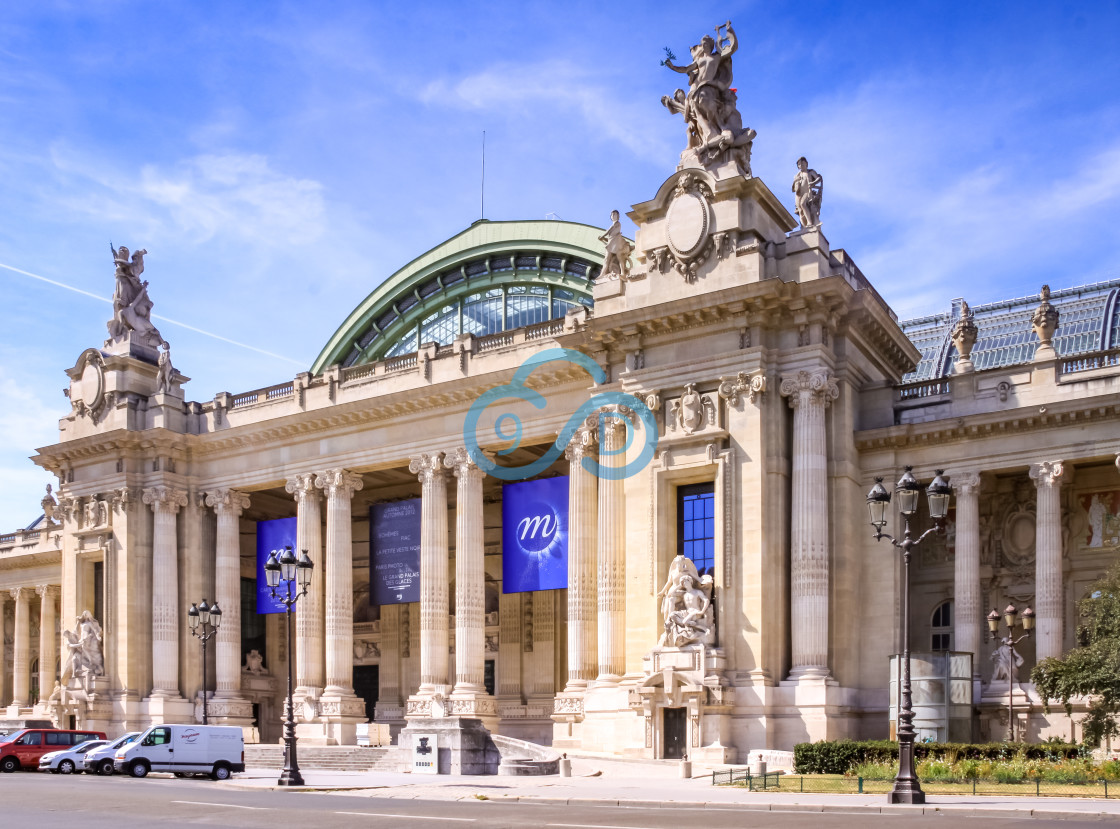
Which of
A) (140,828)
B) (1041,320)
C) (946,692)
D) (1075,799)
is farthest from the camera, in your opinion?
(1041,320)

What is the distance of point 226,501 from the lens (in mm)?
57750

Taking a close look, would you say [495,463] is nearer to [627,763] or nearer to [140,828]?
[627,763]

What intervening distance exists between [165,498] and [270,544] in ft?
17.7

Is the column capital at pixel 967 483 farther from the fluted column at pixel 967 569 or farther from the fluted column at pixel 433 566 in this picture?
the fluted column at pixel 433 566

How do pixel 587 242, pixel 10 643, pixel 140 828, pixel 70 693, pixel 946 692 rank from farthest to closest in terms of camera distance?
pixel 10 643, pixel 587 242, pixel 70 693, pixel 946 692, pixel 140 828

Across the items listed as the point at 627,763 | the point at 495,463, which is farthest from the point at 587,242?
the point at 627,763

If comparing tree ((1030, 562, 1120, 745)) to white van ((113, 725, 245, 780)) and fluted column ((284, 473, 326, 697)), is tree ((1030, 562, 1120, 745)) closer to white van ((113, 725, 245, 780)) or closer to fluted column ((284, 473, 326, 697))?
white van ((113, 725, 245, 780))

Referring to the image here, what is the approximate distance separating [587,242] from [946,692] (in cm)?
3203

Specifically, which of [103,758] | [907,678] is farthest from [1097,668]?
[103,758]

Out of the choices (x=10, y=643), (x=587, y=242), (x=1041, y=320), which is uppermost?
(x=587, y=242)

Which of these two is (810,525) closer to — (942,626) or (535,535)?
(942,626)

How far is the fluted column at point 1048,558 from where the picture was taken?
37844mm

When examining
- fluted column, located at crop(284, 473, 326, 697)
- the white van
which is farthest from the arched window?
fluted column, located at crop(284, 473, 326, 697)

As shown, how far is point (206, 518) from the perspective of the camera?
59.1 m
